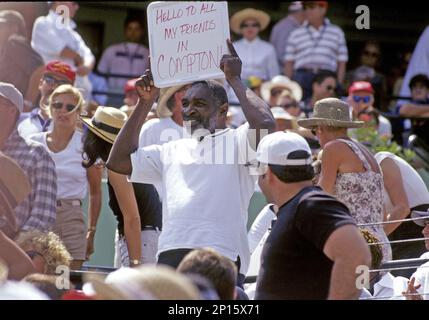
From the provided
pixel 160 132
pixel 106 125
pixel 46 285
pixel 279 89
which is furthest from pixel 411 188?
pixel 279 89

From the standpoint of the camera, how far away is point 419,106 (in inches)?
502

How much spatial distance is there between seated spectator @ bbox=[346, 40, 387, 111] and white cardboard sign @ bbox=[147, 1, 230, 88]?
6987mm

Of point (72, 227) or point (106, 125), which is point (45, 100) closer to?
point (72, 227)

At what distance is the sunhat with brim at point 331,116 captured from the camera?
7551 millimetres

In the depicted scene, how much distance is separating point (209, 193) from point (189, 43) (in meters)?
0.91

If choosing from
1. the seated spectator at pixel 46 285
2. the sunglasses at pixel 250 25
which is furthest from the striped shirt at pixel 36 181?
the sunglasses at pixel 250 25

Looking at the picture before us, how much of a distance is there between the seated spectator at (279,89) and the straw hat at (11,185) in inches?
220

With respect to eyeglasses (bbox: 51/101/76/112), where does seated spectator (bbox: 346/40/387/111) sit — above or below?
above

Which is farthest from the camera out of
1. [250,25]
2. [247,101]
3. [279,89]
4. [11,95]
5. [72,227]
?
[250,25]

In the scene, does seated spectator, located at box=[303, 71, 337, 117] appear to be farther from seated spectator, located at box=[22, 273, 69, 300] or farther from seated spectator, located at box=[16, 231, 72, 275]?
seated spectator, located at box=[22, 273, 69, 300]

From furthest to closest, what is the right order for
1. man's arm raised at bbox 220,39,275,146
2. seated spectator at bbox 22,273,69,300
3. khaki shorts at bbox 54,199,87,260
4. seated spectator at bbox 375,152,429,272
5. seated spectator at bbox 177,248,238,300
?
khaki shorts at bbox 54,199,87,260
seated spectator at bbox 375,152,429,272
man's arm raised at bbox 220,39,275,146
seated spectator at bbox 22,273,69,300
seated spectator at bbox 177,248,238,300

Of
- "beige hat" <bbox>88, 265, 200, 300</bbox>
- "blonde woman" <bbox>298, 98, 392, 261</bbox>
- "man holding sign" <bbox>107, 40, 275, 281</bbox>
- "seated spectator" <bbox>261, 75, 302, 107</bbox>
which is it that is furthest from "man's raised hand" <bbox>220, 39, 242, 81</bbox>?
"seated spectator" <bbox>261, 75, 302, 107</bbox>

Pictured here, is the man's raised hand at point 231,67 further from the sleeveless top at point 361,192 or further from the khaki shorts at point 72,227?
the khaki shorts at point 72,227

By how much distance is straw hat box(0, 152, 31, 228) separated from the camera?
691 centimetres
